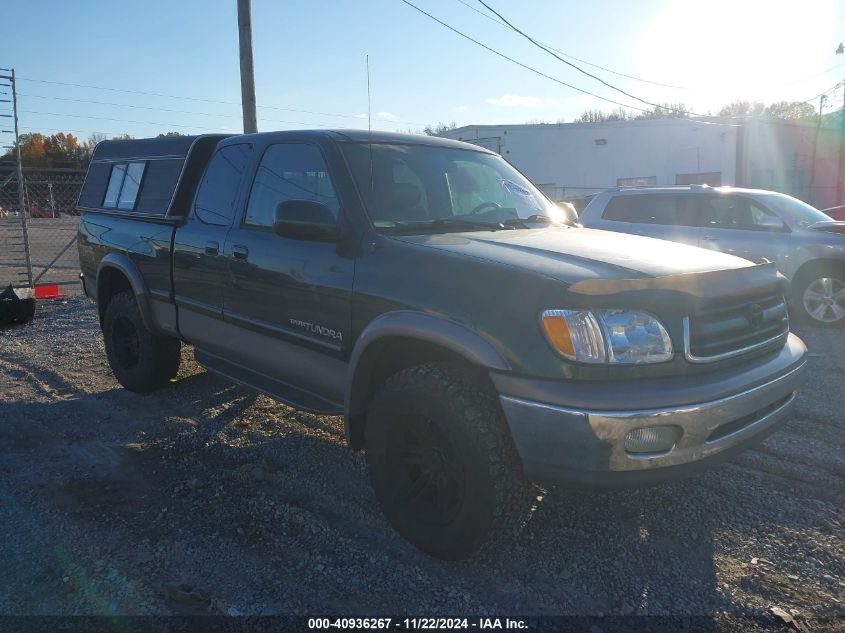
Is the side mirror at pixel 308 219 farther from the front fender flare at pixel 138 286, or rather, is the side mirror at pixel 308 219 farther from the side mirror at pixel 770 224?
the side mirror at pixel 770 224

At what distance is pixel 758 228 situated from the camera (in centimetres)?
863

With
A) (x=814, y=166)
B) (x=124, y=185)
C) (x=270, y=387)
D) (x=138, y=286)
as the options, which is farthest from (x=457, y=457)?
(x=814, y=166)

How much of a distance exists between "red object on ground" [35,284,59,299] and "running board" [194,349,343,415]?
7.25 meters

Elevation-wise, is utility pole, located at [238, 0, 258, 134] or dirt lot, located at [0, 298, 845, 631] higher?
utility pole, located at [238, 0, 258, 134]

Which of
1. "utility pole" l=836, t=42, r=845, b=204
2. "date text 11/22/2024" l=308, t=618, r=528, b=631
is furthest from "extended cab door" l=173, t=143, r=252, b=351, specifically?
"utility pole" l=836, t=42, r=845, b=204

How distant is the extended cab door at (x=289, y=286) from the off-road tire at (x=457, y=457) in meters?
0.55

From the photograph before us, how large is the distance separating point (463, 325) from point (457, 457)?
556 millimetres

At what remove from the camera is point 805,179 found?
3058 cm

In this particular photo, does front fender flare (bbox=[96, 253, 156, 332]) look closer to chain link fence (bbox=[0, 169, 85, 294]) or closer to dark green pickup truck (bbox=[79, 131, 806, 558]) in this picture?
dark green pickup truck (bbox=[79, 131, 806, 558])

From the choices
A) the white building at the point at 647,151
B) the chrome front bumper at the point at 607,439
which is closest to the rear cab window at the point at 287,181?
the chrome front bumper at the point at 607,439

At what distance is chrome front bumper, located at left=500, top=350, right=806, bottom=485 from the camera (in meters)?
2.53

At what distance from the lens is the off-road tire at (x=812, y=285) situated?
816cm

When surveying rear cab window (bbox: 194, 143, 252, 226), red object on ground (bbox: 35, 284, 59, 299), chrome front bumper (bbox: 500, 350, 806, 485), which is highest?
rear cab window (bbox: 194, 143, 252, 226)

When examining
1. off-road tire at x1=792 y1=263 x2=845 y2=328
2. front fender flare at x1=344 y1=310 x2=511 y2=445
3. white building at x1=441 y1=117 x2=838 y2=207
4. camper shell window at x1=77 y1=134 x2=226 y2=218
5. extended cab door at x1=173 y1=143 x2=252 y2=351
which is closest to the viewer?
front fender flare at x1=344 y1=310 x2=511 y2=445
